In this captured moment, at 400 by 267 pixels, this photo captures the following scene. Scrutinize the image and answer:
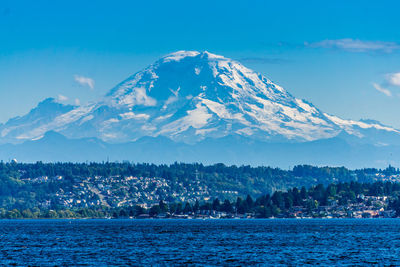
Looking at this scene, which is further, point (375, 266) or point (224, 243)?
point (224, 243)

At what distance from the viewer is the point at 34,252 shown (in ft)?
533

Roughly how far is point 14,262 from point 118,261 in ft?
57.5

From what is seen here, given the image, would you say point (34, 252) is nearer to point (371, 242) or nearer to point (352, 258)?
point (352, 258)

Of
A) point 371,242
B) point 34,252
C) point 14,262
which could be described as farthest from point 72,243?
point 371,242

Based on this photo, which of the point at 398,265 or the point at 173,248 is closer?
the point at 398,265

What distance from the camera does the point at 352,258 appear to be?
482ft

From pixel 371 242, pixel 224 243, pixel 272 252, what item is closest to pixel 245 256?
pixel 272 252

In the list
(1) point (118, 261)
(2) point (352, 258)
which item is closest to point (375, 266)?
(2) point (352, 258)

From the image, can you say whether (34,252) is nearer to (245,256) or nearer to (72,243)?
(72,243)

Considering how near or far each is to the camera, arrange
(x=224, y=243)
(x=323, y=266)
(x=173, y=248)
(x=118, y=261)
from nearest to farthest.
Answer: (x=323, y=266)
(x=118, y=261)
(x=173, y=248)
(x=224, y=243)

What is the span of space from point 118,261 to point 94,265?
275 inches

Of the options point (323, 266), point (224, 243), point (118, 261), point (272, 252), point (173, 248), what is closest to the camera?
point (323, 266)


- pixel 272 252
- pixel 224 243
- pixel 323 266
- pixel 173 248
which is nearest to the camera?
pixel 323 266

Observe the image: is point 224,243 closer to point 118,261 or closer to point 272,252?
point 272,252
